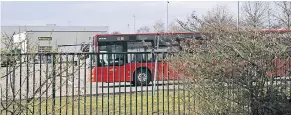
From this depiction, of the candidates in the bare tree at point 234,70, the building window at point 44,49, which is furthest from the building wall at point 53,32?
the bare tree at point 234,70

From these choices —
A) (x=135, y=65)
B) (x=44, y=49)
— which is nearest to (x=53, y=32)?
(x=135, y=65)

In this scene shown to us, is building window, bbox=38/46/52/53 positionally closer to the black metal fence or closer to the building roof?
the black metal fence

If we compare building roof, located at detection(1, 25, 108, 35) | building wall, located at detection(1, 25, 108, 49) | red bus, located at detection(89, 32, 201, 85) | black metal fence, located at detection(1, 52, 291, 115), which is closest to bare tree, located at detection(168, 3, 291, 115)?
black metal fence, located at detection(1, 52, 291, 115)

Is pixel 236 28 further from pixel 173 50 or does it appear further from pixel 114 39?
pixel 114 39

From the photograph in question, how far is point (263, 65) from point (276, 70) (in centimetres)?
29

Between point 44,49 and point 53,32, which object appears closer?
point 44,49

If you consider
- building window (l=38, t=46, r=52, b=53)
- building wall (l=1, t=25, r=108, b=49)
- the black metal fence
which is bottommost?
the black metal fence

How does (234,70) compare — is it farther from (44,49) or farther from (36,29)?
(36,29)

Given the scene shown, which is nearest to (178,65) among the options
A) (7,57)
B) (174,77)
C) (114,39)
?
(174,77)

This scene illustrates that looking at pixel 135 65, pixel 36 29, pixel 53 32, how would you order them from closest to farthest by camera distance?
pixel 135 65 → pixel 53 32 → pixel 36 29

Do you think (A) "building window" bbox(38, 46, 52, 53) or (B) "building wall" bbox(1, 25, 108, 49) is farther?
(B) "building wall" bbox(1, 25, 108, 49)

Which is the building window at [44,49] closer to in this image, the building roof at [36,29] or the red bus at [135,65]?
the building roof at [36,29]

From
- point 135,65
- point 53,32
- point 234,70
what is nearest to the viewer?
point 234,70

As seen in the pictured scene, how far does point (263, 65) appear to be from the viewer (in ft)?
21.7
